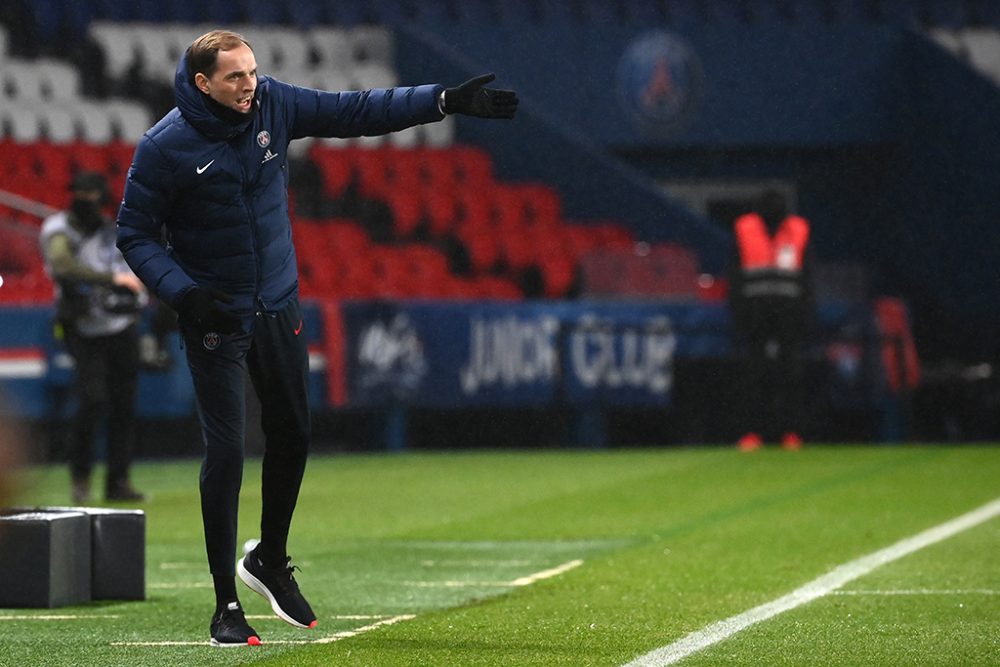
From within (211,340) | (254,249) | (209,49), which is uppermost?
(209,49)

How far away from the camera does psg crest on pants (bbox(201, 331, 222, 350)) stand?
628 cm

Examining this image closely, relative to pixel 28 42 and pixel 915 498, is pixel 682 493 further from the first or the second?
pixel 28 42

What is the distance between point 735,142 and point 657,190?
280 cm

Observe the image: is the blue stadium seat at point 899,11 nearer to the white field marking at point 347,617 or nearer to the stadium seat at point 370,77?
the stadium seat at point 370,77

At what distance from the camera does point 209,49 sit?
614 centimetres

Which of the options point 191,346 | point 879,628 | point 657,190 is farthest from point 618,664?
point 657,190

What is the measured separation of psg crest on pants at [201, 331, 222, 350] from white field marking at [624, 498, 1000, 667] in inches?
61.7

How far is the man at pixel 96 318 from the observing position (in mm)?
11875

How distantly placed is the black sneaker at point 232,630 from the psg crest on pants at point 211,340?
763 mm

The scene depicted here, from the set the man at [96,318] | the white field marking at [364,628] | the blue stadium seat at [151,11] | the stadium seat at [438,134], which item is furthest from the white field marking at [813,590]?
the blue stadium seat at [151,11]

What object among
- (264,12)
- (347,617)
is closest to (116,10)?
(264,12)

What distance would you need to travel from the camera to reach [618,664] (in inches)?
223

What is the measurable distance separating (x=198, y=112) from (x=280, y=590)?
59.0 inches

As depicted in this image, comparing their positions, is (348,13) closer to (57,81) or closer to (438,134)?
(438,134)
